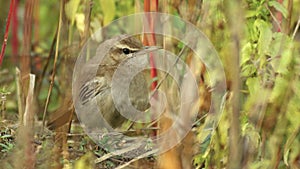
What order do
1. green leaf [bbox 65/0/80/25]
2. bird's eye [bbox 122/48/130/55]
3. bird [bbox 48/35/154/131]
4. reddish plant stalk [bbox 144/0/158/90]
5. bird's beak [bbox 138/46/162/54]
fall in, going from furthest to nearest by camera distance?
1. bird's eye [bbox 122/48/130/55]
2. bird [bbox 48/35/154/131]
3. green leaf [bbox 65/0/80/25]
4. bird's beak [bbox 138/46/162/54]
5. reddish plant stalk [bbox 144/0/158/90]

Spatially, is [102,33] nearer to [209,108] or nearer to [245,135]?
[209,108]

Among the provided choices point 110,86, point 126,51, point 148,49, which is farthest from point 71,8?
point 110,86

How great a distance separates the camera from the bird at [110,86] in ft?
15.1

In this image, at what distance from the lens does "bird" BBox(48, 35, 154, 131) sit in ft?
15.1

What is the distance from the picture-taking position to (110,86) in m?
4.82

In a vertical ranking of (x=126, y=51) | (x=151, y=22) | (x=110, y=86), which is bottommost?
(x=110, y=86)

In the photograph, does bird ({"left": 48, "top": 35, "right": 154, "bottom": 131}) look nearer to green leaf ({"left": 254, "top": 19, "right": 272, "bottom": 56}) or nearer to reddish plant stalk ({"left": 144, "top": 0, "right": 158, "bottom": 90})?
reddish plant stalk ({"left": 144, "top": 0, "right": 158, "bottom": 90})

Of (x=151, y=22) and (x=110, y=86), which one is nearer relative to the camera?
(x=151, y=22)

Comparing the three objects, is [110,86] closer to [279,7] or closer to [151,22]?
[151,22]

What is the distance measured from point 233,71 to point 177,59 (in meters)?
1.24

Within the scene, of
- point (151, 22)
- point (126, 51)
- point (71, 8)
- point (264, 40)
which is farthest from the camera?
point (126, 51)

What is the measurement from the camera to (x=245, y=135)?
3.10 meters

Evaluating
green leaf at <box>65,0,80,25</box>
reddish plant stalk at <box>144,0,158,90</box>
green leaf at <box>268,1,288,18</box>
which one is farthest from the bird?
green leaf at <box>268,1,288,18</box>

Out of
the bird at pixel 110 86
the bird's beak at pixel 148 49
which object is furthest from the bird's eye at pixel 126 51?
the bird's beak at pixel 148 49
